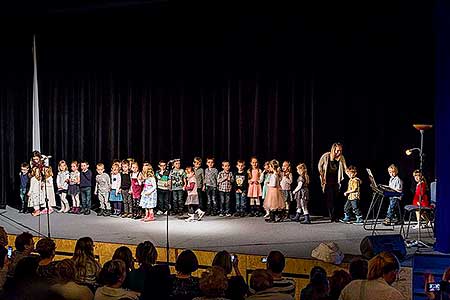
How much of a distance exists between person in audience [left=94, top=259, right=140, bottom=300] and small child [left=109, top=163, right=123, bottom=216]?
29.7 ft

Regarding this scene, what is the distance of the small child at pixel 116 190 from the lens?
14.6 m

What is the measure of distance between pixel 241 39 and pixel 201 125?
2.20 meters

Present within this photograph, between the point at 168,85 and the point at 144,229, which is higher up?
the point at 168,85

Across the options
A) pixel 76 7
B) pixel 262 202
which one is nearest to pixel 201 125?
pixel 262 202

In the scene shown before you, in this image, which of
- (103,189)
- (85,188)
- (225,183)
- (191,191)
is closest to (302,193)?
(225,183)

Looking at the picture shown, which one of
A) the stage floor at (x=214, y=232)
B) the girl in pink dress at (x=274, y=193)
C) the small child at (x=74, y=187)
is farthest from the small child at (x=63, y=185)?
the girl in pink dress at (x=274, y=193)

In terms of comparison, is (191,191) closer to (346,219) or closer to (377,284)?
(346,219)

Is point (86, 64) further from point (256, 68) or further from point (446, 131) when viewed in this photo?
point (446, 131)

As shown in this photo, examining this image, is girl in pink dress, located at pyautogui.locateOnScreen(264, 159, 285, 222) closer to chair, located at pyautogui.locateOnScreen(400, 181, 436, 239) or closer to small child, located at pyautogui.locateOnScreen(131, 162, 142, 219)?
chair, located at pyautogui.locateOnScreen(400, 181, 436, 239)

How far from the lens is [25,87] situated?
1756cm

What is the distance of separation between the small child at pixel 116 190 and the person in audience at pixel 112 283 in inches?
356

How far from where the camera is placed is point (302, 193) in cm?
1357

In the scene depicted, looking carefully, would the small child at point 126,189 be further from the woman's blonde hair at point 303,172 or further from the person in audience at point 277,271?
the person in audience at point 277,271

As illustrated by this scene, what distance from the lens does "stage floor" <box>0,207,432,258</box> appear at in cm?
1114
